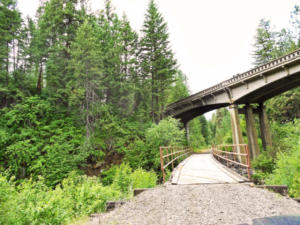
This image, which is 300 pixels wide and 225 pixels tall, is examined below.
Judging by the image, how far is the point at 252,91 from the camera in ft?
68.0

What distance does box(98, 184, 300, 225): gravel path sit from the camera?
3547 mm

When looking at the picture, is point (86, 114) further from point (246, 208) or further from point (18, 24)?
point (246, 208)

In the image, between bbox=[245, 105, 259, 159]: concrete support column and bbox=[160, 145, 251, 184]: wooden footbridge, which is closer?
bbox=[160, 145, 251, 184]: wooden footbridge

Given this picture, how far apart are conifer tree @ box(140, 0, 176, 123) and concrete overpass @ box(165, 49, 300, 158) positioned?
17.1 ft

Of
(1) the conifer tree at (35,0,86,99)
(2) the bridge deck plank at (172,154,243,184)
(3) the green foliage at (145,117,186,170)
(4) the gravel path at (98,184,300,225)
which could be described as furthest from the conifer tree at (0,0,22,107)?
(4) the gravel path at (98,184,300,225)

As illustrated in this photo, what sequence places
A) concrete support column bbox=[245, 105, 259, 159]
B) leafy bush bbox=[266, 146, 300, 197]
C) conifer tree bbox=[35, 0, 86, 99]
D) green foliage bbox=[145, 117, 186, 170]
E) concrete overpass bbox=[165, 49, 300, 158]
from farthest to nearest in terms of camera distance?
concrete support column bbox=[245, 105, 259, 159], conifer tree bbox=[35, 0, 86, 99], concrete overpass bbox=[165, 49, 300, 158], green foliage bbox=[145, 117, 186, 170], leafy bush bbox=[266, 146, 300, 197]

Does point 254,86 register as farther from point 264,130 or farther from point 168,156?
point 168,156

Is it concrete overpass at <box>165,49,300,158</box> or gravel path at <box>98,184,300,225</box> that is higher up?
concrete overpass at <box>165,49,300,158</box>

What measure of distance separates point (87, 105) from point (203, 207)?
14.6 metres

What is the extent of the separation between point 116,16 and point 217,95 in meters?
17.7

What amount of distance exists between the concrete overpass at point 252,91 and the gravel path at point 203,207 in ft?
58.3

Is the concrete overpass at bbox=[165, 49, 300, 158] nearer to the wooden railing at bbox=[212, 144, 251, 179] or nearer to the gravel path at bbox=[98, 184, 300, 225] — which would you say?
Answer: the wooden railing at bbox=[212, 144, 251, 179]

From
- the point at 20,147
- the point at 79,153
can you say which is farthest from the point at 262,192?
the point at 20,147

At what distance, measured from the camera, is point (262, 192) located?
4.90 metres
